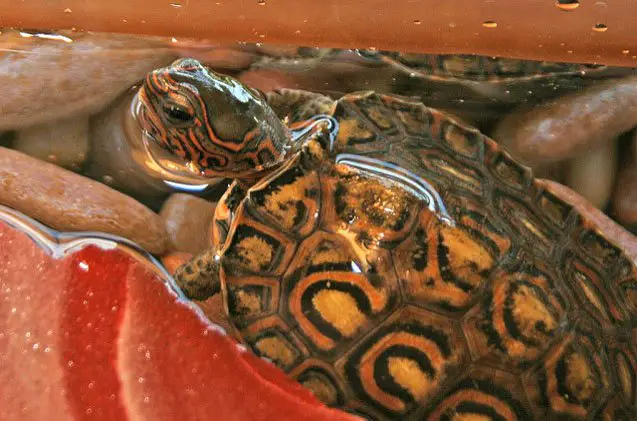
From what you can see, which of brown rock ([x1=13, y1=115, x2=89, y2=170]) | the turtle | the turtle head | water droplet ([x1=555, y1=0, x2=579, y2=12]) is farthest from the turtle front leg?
water droplet ([x1=555, y1=0, x2=579, y2=12])

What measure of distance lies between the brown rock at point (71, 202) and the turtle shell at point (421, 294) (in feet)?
0.67

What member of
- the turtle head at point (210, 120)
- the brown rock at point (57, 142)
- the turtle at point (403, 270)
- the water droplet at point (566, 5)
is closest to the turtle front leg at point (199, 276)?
the turtle at point (403, 270)

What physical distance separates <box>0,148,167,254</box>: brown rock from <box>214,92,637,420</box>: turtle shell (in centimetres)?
20

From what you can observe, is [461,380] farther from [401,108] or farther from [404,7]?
[404,7]

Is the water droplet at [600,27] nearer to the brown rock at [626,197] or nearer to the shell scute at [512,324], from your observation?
the brown rock at [626,197]

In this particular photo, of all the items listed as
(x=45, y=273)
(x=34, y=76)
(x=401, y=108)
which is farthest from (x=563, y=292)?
(x=34, y=76)

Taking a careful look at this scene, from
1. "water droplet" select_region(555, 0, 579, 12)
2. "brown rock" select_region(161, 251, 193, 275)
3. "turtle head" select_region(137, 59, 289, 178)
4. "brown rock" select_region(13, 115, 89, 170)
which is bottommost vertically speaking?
"brown rock" select_region(161, 251, 193, 275)

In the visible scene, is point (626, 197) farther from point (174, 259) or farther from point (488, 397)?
point (174, 259)

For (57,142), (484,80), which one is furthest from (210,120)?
(484,80)

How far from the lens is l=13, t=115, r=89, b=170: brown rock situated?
103cm

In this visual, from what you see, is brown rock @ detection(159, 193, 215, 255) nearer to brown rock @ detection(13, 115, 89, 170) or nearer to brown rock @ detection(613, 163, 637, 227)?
brown rock @ detection(13, 115, 89, 170)

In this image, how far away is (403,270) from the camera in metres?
0.78

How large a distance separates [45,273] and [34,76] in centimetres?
47

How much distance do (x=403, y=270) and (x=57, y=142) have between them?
0.72 m
